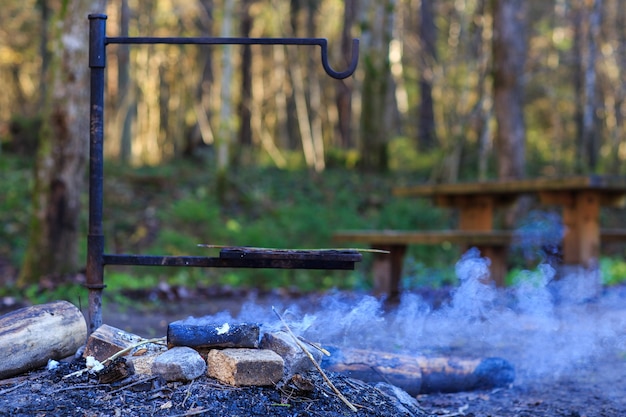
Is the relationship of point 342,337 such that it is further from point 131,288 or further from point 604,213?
point 604,213

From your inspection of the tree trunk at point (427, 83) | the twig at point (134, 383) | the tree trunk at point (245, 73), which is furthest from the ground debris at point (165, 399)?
the tree trunk at point (427, 83)

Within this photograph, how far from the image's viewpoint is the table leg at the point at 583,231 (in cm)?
690

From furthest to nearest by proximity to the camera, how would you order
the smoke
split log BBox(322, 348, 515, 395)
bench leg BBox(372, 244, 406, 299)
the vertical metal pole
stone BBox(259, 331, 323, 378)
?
bench leg BBox(372, 244, 406, 299), the smoke, split log BBox(322, 348, 515, 395), the vertical metal pole, stone BBox(259, 331, 323, 378)

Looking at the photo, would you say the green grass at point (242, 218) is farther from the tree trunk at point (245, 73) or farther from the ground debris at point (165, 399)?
the ground debris at point (165, 399)

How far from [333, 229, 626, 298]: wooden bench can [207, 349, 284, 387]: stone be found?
12.6 ft

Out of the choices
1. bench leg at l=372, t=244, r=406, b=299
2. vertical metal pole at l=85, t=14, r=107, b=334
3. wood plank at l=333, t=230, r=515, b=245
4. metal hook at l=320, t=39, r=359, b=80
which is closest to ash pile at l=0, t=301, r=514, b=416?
vertical metal pole at l=85, t=14, r=107, b=334

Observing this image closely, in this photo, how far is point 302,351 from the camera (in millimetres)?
3291

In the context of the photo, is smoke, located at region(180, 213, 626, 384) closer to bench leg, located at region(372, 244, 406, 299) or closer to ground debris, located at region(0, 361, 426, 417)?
ground debris, located at region(0, 361, 426, 417)

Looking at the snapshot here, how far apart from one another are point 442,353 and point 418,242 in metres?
2.55

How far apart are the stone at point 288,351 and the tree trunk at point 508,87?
33.4 ft

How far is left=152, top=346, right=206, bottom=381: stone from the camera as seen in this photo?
3.05 meters

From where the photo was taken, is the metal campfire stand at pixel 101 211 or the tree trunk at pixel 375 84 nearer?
the metal campfire stand at pixel 101 211

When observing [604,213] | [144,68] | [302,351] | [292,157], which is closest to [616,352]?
[302,351]

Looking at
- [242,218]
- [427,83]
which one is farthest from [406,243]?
[427,83]
